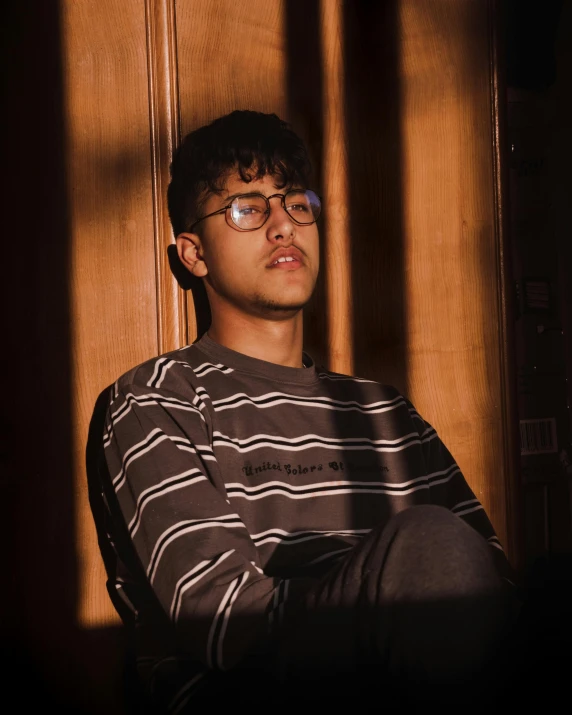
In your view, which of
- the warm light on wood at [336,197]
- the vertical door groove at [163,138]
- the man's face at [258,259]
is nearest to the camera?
the man's face at [258,259]

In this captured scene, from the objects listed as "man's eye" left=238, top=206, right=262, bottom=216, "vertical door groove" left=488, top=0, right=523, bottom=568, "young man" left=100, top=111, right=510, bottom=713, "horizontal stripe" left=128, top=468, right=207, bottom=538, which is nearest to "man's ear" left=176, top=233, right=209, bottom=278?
"young man" left=100, top=111, right=510, bottom=713

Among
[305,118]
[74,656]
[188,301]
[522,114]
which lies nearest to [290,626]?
[74,656]

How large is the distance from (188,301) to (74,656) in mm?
706

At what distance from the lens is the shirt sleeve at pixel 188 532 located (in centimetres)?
94

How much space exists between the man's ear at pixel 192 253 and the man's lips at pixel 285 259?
14 cm

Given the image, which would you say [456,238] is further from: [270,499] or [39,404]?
[39,404]

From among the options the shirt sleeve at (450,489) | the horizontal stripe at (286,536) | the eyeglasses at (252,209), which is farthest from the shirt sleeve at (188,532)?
the shirt sleeve at (450,489)

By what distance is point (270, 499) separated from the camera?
1.19 m

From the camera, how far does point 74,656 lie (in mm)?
1381

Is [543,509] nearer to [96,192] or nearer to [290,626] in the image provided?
[290,626]

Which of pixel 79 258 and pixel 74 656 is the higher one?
pixel 79 258

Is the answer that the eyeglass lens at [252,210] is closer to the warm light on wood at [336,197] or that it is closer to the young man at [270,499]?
the young man at [270,499]

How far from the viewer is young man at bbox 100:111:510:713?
0.85m

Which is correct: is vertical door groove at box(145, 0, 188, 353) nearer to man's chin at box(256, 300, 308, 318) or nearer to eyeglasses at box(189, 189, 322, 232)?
eyeglasses at box(189, 189, 322, 232)
